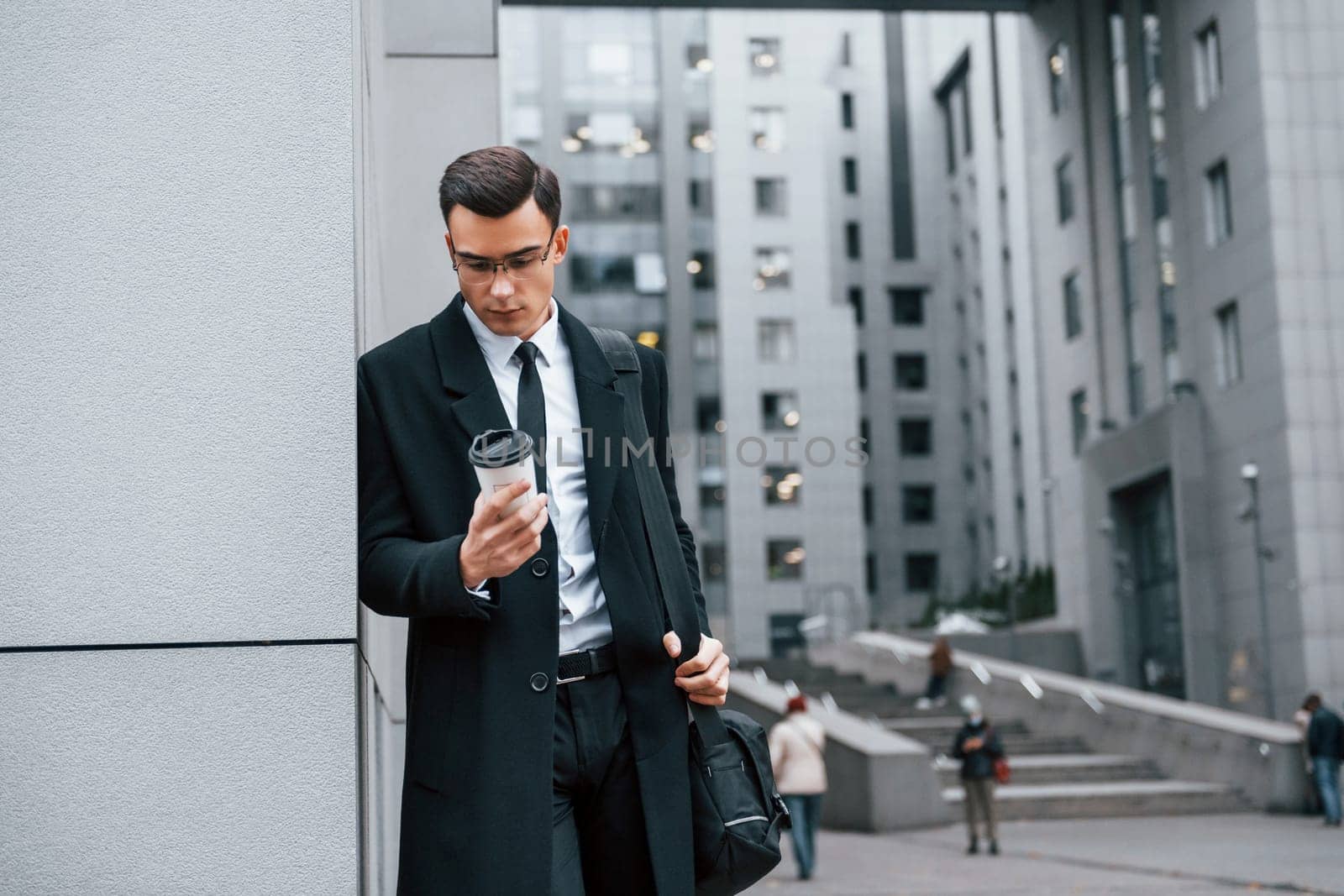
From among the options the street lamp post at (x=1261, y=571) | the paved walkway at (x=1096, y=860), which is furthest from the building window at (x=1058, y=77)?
the paved walkway at (x=1096, y=860)

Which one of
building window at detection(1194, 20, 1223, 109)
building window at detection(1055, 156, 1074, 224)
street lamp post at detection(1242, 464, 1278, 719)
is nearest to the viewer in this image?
street lamp post at detection(1242, 464, 1278, 719)

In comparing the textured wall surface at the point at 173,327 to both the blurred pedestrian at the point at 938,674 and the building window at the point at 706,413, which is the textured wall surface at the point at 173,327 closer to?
the blurred pedestrian at the point at 938,674

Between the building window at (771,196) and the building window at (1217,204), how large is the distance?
34047 millimetres

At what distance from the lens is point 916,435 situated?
7688 cm

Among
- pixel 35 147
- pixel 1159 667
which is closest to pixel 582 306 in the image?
pixel 1159 667

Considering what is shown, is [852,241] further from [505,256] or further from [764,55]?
[505,256]

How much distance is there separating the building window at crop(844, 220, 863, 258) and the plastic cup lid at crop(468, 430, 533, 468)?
7516 centimetres

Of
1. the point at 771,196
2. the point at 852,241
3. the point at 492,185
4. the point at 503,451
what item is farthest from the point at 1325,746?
the point at 852,241

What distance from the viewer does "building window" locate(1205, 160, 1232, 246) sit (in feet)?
104

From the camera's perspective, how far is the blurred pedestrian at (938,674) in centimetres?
2844

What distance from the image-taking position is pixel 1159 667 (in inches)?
1374

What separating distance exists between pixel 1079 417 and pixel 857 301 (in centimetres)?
3655

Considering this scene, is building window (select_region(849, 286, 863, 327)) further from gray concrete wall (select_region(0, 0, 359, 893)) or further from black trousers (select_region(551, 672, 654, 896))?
black trousers (select_region(551, 672, 654, 896))

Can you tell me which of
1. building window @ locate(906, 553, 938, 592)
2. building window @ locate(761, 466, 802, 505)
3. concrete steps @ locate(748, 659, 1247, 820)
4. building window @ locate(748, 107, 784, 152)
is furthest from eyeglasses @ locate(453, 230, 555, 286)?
building window @ locate(906, 553, 938, 592)
